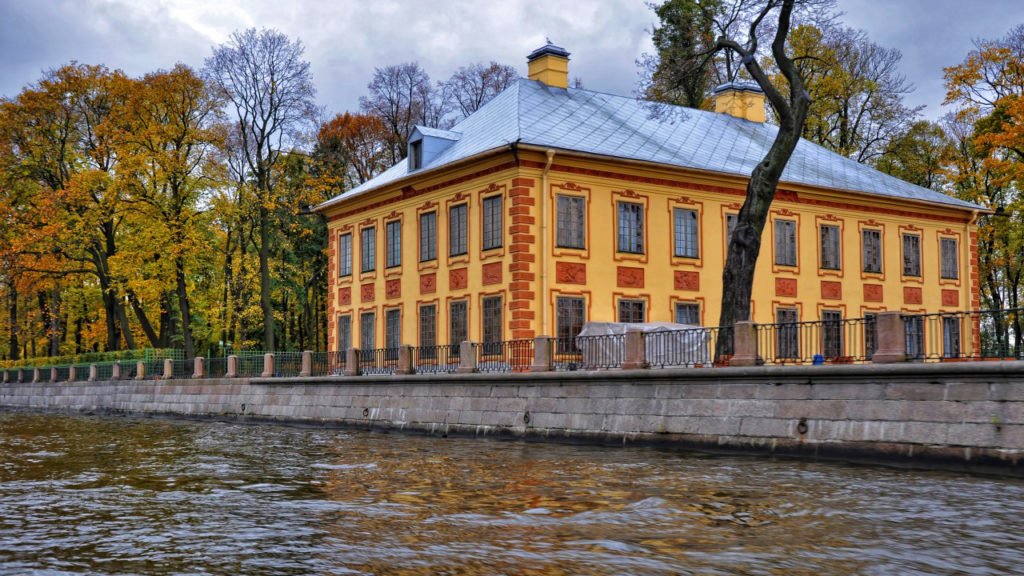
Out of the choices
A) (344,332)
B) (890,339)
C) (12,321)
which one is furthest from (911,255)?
(12,321)

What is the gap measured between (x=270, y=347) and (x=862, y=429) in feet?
95.7

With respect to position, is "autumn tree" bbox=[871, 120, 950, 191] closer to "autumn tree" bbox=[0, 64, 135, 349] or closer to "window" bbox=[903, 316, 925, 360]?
"window" bbox=[903, 316, 925, 360]

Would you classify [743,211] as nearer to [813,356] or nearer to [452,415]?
[813,356]

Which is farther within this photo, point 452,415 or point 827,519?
point 452,415

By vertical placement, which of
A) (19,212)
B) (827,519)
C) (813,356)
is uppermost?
(19,212)

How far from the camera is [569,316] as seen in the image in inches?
1084

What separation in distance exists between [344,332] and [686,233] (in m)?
11.8

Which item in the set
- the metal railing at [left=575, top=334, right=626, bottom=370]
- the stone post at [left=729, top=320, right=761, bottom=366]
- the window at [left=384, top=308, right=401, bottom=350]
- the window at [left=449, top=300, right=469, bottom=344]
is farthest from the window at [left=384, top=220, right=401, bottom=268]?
the stone post at [left=729, top=320, right=761, bottom=366]

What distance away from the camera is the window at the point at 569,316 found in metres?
27.3

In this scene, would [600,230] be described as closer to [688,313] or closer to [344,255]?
[688,313]

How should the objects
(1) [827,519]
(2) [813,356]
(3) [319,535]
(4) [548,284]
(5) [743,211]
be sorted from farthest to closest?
1. (4) [548,284]
2. (5) [743,211]
3. (2) [813,356]
4. (1) [827,519]
5. (3) [319,535]

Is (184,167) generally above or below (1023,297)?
above

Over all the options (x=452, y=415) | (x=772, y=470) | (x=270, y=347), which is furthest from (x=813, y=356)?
(x=270, y=347)

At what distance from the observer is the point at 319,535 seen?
9.99 m
